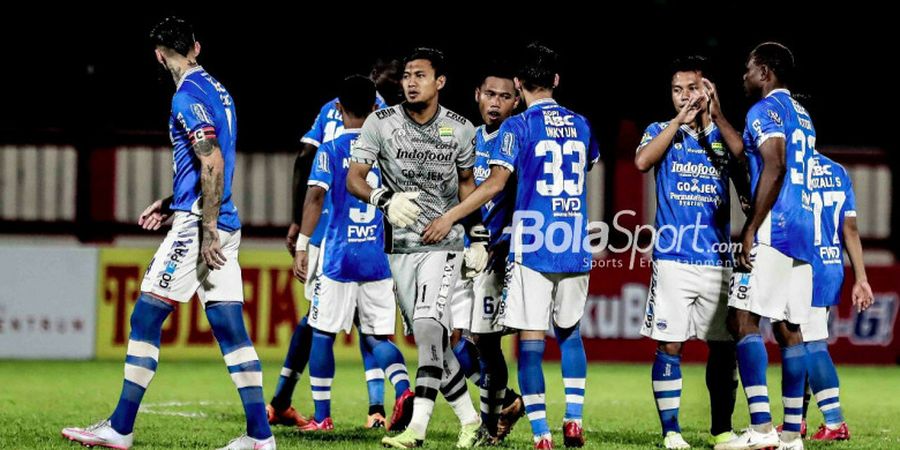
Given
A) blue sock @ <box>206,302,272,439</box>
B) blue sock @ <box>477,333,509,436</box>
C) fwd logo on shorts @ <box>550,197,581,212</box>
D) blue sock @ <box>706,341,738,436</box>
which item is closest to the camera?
blue sock @ <box>206,302,272,439</box>

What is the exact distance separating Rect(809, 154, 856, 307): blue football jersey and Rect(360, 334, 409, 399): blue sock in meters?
2.65

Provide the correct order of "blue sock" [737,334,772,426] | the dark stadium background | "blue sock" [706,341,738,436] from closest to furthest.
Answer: "blue sock" [737,334,772,426] → "blue sock" [706,341,738,436] → the dark stadium background

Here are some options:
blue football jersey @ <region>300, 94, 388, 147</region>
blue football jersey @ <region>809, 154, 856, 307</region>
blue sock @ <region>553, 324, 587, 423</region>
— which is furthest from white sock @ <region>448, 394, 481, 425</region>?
blue football jersey @ <region>809, 154, 856, 307</region>

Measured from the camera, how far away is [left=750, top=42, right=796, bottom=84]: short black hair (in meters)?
8.29

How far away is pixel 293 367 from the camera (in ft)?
31.2

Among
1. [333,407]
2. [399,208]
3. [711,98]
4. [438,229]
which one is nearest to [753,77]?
[711,98]

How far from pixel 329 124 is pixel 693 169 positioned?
248 centimetres

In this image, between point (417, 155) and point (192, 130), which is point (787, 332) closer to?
point (417, 155)

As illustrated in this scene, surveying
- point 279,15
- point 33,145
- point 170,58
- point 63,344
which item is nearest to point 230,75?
point 279,15

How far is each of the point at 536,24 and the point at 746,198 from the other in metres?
10.6

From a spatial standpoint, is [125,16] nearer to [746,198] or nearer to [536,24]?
[536,24]

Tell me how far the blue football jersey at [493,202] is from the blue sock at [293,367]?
1492 mm

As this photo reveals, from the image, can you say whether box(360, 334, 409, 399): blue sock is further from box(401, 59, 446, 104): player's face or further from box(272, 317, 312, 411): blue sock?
box(401, 59, 446, 104): player's face

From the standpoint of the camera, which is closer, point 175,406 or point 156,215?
point 156,215
